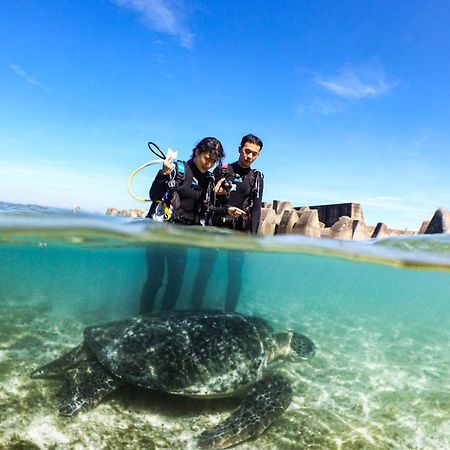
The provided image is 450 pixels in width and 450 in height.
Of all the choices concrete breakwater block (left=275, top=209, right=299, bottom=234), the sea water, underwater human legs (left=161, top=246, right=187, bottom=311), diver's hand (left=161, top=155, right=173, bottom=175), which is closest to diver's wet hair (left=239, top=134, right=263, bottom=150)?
diver's hand (left=161, top=155, right=173, bottom=175)

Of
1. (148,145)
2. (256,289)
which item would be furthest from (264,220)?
(256,289)

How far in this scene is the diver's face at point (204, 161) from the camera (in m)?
6.27

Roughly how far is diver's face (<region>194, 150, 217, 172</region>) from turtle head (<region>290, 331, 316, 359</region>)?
3.82 m

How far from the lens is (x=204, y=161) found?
6.37 metres

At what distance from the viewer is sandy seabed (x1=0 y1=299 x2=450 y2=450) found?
4.52 m

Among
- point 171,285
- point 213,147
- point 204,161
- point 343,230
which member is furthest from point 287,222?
point 213,147

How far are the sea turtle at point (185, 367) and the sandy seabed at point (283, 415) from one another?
0.33 metres

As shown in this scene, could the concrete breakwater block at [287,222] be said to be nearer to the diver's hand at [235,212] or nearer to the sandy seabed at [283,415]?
the sandy seabed at [283,415]

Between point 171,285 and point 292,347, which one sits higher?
point 171,285

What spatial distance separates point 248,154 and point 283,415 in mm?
4615

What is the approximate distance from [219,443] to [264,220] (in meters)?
13.8

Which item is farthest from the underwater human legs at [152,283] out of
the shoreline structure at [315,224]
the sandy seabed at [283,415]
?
the shoreline structure at [315,224]

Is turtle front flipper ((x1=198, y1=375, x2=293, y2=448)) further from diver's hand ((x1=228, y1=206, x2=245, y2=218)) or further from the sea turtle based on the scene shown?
diver's hand ((x1=228, y1=206, x2=245, y2=218))

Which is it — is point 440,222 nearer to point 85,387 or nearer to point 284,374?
point 284,374
